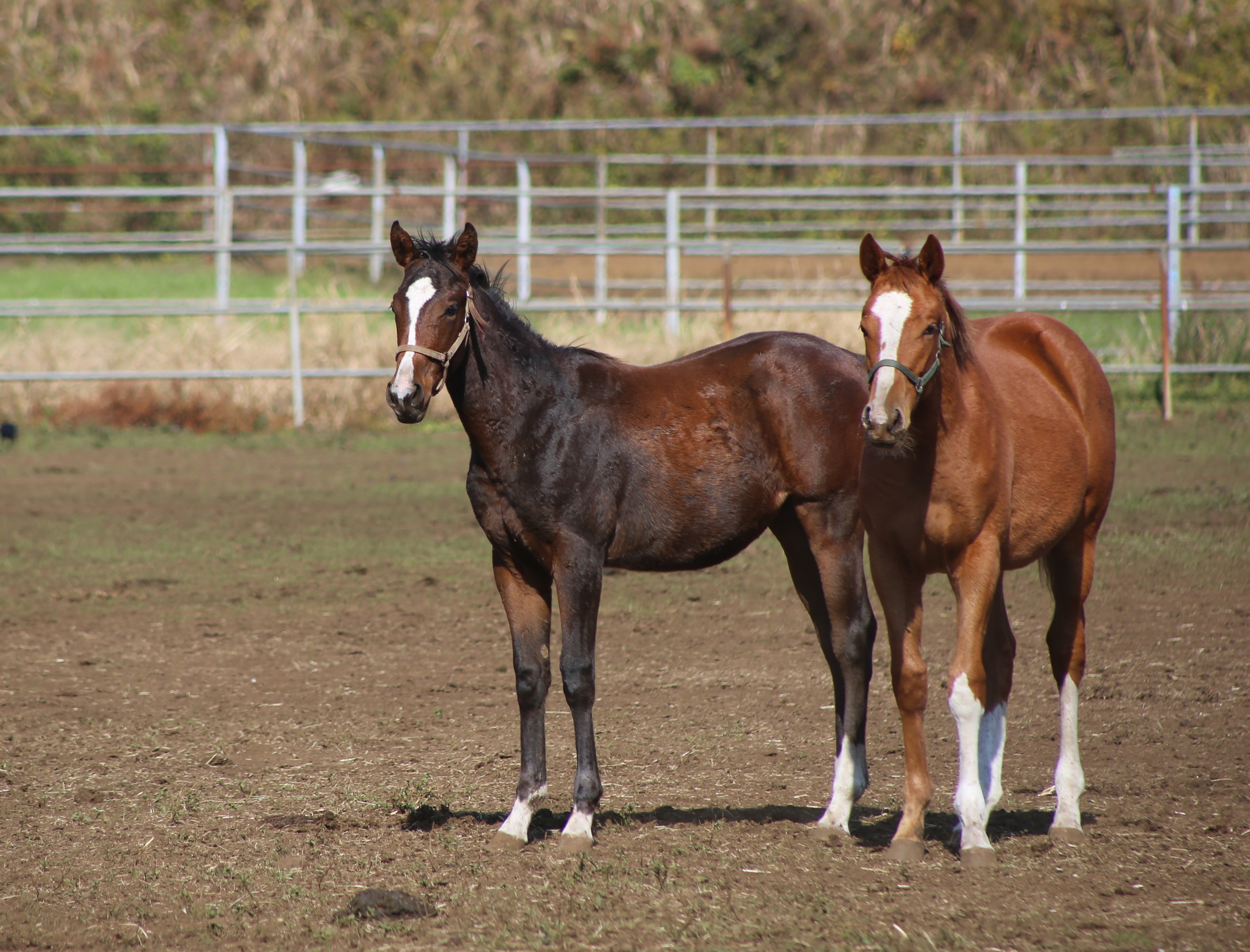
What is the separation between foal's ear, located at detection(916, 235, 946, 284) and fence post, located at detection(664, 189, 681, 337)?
10.5 meters

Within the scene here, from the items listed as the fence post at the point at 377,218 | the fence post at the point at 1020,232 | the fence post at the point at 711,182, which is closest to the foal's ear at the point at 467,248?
the fence post at the point at 1020,232

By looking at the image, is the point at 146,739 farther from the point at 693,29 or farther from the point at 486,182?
the point at 693,29

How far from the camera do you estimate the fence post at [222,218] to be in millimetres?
15898

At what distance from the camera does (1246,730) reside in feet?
17.4

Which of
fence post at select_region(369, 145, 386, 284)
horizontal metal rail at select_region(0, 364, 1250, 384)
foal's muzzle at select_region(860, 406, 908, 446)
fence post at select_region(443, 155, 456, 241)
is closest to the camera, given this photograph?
foal's muzzle at select_region(860, 406, 908, 446)

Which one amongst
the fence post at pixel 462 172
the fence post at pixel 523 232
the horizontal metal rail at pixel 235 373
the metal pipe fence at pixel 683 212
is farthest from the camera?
the fence post at pixel 462 172

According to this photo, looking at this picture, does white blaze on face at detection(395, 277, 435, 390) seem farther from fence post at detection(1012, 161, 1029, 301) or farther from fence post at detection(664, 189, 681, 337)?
fence post at detection(1012, 161, 1029, 301)

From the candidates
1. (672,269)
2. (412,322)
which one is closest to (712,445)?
(412,322)

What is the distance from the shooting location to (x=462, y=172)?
21672 millimetres

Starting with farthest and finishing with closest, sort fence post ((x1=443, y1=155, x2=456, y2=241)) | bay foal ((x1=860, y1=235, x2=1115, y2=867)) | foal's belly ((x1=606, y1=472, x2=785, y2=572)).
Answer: fence post ((x1=443, y1=155, x2=456, y2=241))
foal's belly ((x1=606, y1=472, x2=785, y2=572))
bay foal ((x1=860, y1=235, x2=1115, y2=867))

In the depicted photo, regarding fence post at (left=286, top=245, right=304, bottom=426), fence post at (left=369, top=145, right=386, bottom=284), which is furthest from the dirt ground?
fence post at (left=369, top=145, right=386, bottom=284)

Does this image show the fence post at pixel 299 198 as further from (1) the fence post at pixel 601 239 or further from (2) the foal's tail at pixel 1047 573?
(2) the foal's tail at pixel 1047 573

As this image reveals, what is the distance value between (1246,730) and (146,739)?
14.3 feet

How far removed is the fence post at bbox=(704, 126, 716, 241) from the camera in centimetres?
1914
